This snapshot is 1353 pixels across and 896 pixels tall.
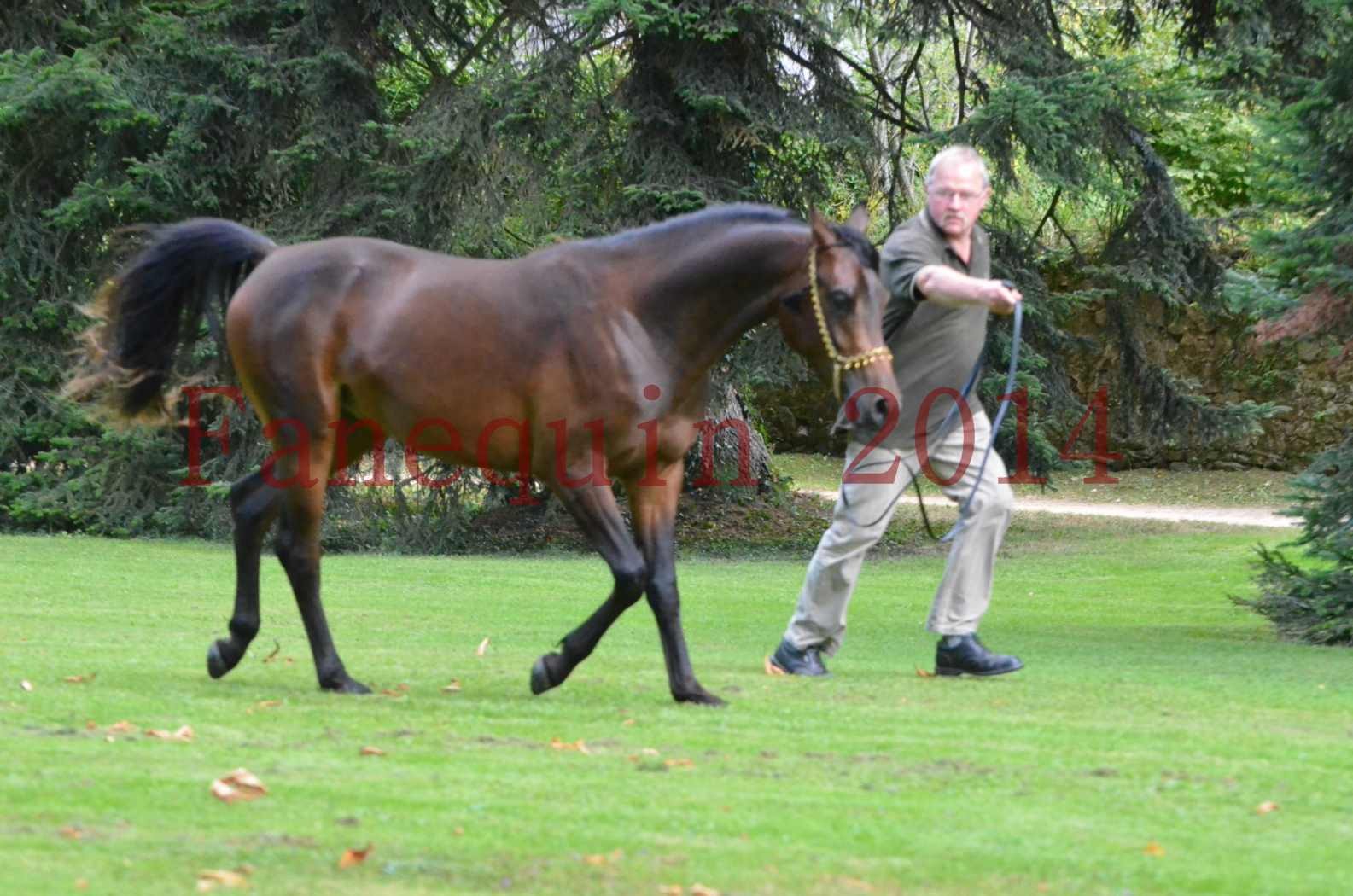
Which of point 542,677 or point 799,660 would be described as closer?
point 542,677

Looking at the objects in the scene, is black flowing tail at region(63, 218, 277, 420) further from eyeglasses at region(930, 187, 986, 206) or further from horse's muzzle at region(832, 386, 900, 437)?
eyeglasses at region(930, 187, 986, 206)

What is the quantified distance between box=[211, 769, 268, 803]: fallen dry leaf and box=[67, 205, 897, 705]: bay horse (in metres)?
2.04

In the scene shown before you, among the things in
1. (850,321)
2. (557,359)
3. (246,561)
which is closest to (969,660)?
(850,321)

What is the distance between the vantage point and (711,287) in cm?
696

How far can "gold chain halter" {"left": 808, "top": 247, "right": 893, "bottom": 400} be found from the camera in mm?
6750

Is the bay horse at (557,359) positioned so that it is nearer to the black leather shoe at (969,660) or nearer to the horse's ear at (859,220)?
the horse's ear at (859,220)

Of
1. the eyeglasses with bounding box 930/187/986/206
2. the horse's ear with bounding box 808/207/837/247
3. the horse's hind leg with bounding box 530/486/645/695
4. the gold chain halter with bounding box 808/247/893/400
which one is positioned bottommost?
the horse's hind leg with bounding box 530/486/645/695

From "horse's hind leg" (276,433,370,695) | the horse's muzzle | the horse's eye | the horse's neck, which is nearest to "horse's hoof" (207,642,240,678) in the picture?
"horse's hind leg" (276,433,370,695)

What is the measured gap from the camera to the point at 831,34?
662 inches

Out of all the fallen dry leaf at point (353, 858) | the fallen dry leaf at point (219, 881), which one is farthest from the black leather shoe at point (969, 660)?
the fallen dry leaf at point (219, 881)

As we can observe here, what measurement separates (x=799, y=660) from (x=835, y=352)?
1.71m

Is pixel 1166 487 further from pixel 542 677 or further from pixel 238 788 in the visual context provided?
pixel 238 788

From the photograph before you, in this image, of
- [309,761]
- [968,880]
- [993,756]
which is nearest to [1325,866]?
[968,880]

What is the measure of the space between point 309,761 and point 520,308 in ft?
7.39
